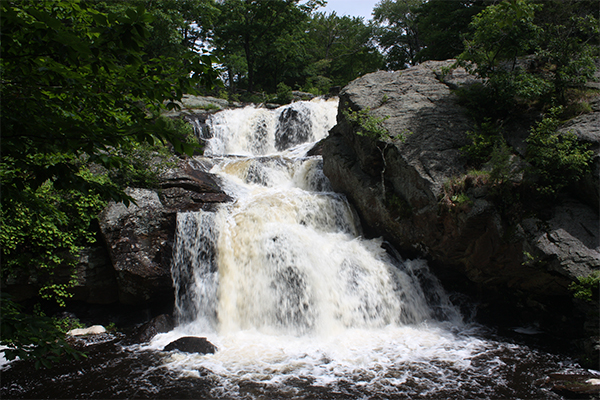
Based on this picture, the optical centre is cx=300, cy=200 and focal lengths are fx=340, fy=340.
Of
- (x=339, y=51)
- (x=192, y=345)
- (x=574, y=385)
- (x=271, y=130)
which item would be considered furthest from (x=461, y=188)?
(x=339, y=51)

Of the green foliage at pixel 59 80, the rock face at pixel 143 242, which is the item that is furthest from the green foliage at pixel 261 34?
the green foliage at pixel 59 80

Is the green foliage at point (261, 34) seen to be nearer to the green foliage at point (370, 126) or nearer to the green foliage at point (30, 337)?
the green foliage at point (370, 126)

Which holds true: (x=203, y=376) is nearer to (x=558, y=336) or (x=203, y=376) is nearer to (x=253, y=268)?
(x=253, y=268)

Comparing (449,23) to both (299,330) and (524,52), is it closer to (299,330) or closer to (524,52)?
(524,52)

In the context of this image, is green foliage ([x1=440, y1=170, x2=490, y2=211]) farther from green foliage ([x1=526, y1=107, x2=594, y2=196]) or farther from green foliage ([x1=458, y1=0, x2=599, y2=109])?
green foliage ([x1=458, y1=0, x2=599, y2=109])

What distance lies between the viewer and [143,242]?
8547 millimetres

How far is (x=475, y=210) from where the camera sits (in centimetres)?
736

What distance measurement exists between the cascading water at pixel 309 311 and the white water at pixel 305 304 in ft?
0.09

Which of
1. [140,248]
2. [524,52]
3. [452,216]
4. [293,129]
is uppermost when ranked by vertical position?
[293,129]

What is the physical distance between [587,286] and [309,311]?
525 centimetres

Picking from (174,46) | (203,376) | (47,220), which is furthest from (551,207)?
(174,46)

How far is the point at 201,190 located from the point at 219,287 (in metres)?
3.18

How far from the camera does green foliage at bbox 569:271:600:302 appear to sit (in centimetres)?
582

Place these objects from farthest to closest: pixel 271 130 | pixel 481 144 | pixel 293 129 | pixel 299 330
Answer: pixel 271 130 < pixel 293 129 < pixel 481 144 < pixel 299 330
